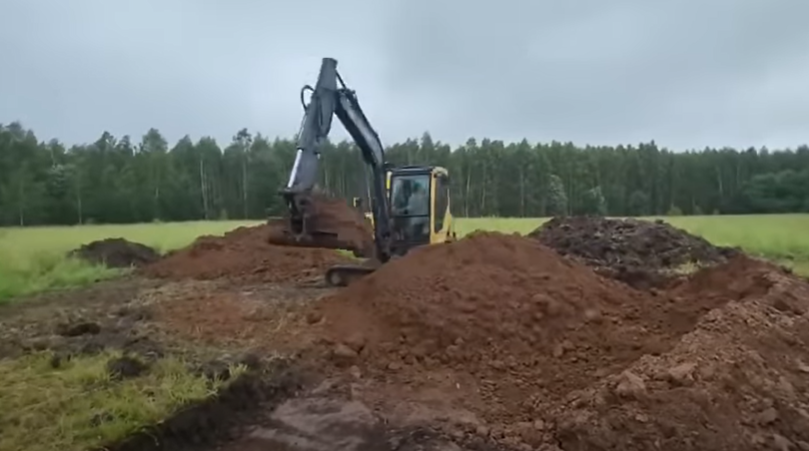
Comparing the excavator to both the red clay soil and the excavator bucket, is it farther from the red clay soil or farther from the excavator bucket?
the red clay soil

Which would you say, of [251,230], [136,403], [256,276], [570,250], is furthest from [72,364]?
[570,250]

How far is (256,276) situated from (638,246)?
9.52 metres

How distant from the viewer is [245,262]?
53.5ft

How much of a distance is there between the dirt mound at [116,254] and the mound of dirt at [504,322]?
11.1 metres

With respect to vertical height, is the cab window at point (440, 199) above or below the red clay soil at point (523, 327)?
above

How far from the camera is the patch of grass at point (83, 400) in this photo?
18.0 feet

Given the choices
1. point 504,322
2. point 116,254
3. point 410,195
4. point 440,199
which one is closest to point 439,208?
point 440,199

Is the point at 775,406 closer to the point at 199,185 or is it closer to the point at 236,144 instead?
the point at 199,185

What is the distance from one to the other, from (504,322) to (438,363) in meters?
0.89

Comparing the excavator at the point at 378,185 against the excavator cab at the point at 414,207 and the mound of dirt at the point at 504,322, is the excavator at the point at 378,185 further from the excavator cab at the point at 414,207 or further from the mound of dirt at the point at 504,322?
the mound of dirt at the point at 504,322

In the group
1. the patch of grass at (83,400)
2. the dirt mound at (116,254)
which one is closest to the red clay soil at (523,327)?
the patch of grass at (83,400)

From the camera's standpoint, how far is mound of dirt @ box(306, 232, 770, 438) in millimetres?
7465

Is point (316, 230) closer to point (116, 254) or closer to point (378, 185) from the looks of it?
point (378, 185)

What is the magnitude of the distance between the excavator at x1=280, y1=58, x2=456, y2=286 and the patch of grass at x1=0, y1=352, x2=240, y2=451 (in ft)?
17.4
